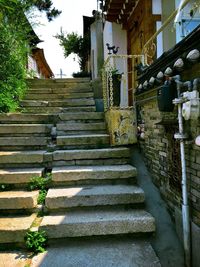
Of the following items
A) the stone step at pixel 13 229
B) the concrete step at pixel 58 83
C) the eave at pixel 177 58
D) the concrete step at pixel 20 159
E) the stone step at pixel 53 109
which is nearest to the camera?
the eave at pixel 177 58

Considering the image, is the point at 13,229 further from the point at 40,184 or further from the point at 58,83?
the point at 58,83

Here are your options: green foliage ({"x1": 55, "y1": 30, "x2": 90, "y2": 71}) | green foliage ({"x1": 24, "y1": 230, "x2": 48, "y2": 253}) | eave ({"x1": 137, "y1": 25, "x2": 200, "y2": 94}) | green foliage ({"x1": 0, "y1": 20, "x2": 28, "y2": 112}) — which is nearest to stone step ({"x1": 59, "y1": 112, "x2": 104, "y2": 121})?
green foliage ({"x1": 0, "y1": 20, "x2": 28, "y2": 112})

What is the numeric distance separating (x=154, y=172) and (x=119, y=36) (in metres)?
5.68

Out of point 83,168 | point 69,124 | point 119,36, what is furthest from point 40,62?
point 83,168

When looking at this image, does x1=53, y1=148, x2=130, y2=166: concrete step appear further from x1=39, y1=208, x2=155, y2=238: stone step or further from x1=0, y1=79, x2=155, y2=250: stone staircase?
x1=39, y1=208, x2=155, y2=238: stone step

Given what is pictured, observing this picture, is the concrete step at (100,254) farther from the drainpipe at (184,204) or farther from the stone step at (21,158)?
the stone step at (21,158)

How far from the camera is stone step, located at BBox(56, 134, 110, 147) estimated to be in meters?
5.12

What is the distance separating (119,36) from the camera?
28.4 feet

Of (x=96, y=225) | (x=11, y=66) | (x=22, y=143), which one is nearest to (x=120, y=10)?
(x=11, y=66)

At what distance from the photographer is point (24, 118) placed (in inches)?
236

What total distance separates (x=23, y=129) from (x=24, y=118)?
0.58m

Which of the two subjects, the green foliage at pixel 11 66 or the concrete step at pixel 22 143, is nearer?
the concrete step at pixel 22 143

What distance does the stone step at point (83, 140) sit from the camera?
512 cm

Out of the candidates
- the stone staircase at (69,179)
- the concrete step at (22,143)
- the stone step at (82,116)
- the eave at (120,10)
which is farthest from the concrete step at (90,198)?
the eave at (120,10)
